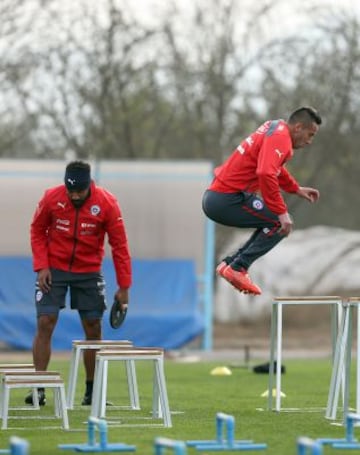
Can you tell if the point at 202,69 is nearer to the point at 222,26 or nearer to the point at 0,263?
the point at 222,26

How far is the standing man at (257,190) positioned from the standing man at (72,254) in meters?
1.17

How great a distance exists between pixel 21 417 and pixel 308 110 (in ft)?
10.8

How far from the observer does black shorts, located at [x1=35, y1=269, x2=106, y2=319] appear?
11.6 metres

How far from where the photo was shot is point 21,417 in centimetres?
1045

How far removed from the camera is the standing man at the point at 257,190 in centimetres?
1030

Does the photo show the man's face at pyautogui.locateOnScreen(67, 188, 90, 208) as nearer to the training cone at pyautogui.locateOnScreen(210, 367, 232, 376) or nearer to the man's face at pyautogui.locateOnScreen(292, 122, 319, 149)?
the man's face at pyautogui.locateOnScreen(292, 122, 319, 149)

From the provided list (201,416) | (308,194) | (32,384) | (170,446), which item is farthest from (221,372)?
(170,446)

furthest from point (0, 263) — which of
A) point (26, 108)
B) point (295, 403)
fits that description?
point (295, 403)

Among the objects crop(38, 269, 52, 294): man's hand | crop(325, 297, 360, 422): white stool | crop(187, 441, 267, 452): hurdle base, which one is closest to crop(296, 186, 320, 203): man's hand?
crop(325, 297, 360, 422): white stool

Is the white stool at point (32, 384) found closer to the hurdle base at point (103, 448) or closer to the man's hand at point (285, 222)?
the hurdle base at point (103, 448)

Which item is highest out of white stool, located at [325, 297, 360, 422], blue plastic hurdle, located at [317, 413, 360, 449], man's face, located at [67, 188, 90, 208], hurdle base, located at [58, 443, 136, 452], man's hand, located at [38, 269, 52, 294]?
man's face, located at [67, 188, 90, 208]

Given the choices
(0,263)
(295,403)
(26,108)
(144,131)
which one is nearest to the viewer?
(295,403)

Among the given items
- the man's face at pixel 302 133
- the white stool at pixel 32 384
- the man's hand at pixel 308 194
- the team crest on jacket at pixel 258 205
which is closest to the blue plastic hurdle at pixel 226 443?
the white stool at pixel 32 384

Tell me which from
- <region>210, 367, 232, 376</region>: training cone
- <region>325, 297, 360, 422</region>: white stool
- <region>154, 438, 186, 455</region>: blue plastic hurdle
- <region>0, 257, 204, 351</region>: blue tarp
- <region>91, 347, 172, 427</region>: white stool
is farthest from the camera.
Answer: <region>0, 257, 204, 351</region>: blue tarp
